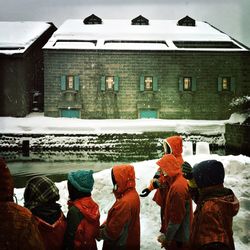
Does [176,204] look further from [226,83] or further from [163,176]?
[226,83]

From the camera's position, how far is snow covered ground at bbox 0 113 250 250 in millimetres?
4512

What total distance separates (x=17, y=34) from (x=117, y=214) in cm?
313

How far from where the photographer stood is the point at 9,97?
445 cm

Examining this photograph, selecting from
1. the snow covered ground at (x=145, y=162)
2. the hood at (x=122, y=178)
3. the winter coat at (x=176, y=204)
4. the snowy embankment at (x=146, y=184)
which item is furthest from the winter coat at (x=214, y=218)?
the snowy embankment at (x=146, y=184)

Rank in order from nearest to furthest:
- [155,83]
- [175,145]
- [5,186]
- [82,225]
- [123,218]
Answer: [5,186] < [82,225] < [123,218] < [175,145] < [155,83]

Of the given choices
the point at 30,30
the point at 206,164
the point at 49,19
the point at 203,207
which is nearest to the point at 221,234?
the point at 203,207

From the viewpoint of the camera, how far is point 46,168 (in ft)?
16.5

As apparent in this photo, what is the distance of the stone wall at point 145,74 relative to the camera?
481cm

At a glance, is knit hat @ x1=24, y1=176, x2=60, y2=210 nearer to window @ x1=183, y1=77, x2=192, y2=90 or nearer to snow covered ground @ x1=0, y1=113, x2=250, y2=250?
snow covered ground @ x1=0, y1=113, x2=250, y2=250

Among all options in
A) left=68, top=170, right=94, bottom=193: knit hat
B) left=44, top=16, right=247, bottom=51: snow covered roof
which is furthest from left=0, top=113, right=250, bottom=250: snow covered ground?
left=68, top=170, right=94, bottom=193: knit hat

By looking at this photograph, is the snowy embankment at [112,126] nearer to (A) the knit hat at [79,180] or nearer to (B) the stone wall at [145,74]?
(B) the stone wall at [145,74]

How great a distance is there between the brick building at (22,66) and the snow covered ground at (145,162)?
0.22 metres

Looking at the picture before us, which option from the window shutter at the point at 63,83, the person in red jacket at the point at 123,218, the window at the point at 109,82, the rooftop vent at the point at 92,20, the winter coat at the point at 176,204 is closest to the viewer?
the person in red jacket at the point at 123,218

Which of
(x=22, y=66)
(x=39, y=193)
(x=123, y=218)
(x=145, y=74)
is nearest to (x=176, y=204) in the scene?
(x=123, y=218)
